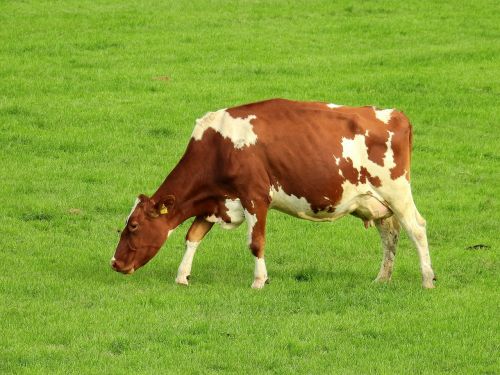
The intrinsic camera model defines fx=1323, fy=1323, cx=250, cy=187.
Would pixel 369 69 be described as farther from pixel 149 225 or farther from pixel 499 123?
pixel 149 225

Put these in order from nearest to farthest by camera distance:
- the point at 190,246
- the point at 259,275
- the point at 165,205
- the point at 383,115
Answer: the point at 259,275
the point at 165,205
the point at 190,246
the point at 383,115

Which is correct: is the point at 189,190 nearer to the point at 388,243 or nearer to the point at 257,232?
the point at 257,232

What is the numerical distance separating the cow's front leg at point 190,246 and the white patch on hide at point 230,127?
3.98 ft

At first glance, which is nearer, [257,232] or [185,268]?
[257,232]

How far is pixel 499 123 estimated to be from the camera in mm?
28672

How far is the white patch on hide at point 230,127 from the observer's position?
17.7m

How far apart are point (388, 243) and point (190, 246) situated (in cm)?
273

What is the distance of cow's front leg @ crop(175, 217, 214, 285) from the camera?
58.5 ft

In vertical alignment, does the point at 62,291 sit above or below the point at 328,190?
below

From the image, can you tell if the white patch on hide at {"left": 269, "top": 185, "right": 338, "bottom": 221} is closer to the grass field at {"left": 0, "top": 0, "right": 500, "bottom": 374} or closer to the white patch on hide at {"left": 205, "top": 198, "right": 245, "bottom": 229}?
the white patch on hide at {"left": 205, "top": 198, "right": 245, "bottom": 229}

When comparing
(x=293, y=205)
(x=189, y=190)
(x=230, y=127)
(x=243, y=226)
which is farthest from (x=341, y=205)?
(x=243, y=226)

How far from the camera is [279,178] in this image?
17.8 m

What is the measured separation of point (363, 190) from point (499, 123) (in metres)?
11.6

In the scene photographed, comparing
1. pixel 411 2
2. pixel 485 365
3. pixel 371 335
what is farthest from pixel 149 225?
pixel 411 2
